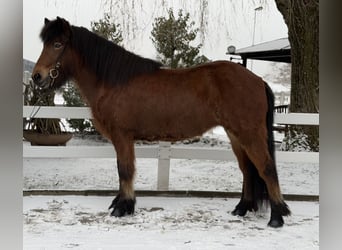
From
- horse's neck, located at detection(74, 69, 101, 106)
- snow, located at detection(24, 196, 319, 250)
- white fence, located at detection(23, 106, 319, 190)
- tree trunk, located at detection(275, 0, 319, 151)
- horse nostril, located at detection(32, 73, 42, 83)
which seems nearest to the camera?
snow, located at detection(24, 196, 319, 250)

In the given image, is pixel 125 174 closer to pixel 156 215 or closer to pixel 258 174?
pixel 156 215

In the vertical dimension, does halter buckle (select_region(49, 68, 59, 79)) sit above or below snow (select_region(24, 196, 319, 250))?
above

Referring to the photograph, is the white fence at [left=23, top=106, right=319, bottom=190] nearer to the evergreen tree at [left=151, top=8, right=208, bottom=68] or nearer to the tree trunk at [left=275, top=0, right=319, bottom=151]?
the tree trunk at [left=275, top=0, right=319, bottom=151]

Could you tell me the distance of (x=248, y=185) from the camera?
2.23 m

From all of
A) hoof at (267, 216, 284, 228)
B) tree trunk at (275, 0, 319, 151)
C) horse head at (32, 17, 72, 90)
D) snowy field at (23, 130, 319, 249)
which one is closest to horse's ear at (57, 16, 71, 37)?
horse head at (32, 17, 72, 90)

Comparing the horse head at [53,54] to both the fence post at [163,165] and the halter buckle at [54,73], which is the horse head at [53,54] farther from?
the fence post at [163,165]

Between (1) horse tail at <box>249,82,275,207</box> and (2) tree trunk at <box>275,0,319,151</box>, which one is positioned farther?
(2) tree trunk at <box>275,0,319,151</box>

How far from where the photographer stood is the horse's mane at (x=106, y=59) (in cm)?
210

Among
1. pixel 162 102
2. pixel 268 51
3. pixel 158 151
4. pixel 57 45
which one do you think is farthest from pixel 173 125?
pixel 268 51

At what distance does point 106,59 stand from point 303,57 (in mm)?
1448

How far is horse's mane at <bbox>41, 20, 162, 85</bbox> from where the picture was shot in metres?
2.10

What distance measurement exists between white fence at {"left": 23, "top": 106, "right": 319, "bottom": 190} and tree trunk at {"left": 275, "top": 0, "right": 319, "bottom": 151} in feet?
0.52

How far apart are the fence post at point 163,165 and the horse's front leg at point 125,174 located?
0.54 m

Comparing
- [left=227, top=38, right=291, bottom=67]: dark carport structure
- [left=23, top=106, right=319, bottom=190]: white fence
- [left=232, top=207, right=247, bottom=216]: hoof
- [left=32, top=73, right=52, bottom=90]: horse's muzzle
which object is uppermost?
[left=227, top=38, right=291, bottom=67]: dark carport structure
